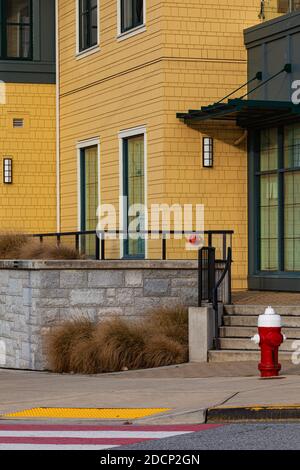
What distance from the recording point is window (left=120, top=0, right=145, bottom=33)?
23.4m

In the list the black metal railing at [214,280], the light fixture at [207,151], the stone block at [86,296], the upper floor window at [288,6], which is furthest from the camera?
the light fixture at [207,151]

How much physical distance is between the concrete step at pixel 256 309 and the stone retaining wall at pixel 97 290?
668mm

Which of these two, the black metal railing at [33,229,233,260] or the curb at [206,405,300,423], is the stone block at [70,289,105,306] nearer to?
the black metal railing at [33,229,233,260]

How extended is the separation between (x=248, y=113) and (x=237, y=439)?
11.3 meters

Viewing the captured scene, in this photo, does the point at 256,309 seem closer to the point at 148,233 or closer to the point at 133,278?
the point at 133,278

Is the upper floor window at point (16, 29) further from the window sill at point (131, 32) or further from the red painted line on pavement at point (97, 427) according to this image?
the red painted line on pavement at point (97, 427)

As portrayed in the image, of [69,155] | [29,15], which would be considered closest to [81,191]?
[69,155]

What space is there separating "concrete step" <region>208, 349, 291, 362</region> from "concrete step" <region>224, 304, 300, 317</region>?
1210 mm

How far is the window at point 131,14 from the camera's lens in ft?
76.7

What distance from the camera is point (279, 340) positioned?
14203 millimetres

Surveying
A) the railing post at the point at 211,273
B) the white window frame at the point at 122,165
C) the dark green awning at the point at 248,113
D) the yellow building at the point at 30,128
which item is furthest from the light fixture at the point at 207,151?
the yellow building at the point at 30,128

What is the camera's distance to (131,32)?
2352 cm

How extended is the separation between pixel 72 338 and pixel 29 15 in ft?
41.3
